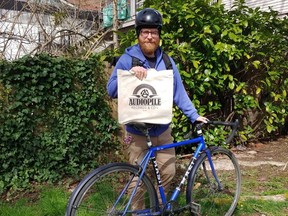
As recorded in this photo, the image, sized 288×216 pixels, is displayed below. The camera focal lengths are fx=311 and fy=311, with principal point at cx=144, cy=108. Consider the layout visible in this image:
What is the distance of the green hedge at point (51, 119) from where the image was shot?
3734mm

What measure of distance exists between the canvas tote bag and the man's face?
0.24 meters

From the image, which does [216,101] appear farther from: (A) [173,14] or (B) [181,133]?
(A) [173,14]

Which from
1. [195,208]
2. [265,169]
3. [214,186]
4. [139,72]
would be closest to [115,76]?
[139,72]

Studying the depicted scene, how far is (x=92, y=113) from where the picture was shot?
412 cm

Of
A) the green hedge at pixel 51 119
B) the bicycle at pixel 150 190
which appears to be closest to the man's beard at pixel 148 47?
the bicycle at pixel 150 190

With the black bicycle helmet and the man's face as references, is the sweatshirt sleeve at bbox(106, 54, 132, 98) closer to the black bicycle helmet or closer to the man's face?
the man's face

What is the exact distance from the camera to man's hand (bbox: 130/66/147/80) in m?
2.37

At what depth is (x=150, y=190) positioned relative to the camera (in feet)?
8.61

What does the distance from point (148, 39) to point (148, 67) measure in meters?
0.23

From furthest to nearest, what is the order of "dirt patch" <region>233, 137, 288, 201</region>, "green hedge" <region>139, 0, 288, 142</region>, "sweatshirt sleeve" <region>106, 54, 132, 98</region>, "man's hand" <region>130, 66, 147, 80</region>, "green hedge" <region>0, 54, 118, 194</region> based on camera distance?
"green hedge" <region>139, 0, 288, 142</region>
"dirt patch" <region>233, 137, 288, 201</region>
"green hedge" <region>0, 54, 118, 194</region>
"sweatshirt sleeve" <region>106, 54, 132, 98</region>
"man's hand" <region>130, 66, 147, 80</region>

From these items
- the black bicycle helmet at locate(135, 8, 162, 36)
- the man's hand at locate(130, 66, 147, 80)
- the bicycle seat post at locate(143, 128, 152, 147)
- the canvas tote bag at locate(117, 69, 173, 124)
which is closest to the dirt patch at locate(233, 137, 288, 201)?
the bicycle seat post at locate(143, 128, 152, 147)

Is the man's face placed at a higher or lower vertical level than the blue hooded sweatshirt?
higher

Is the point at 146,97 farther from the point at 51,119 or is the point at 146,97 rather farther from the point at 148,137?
the point at 51,119

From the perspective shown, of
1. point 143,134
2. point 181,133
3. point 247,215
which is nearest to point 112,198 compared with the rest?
point 143,134
